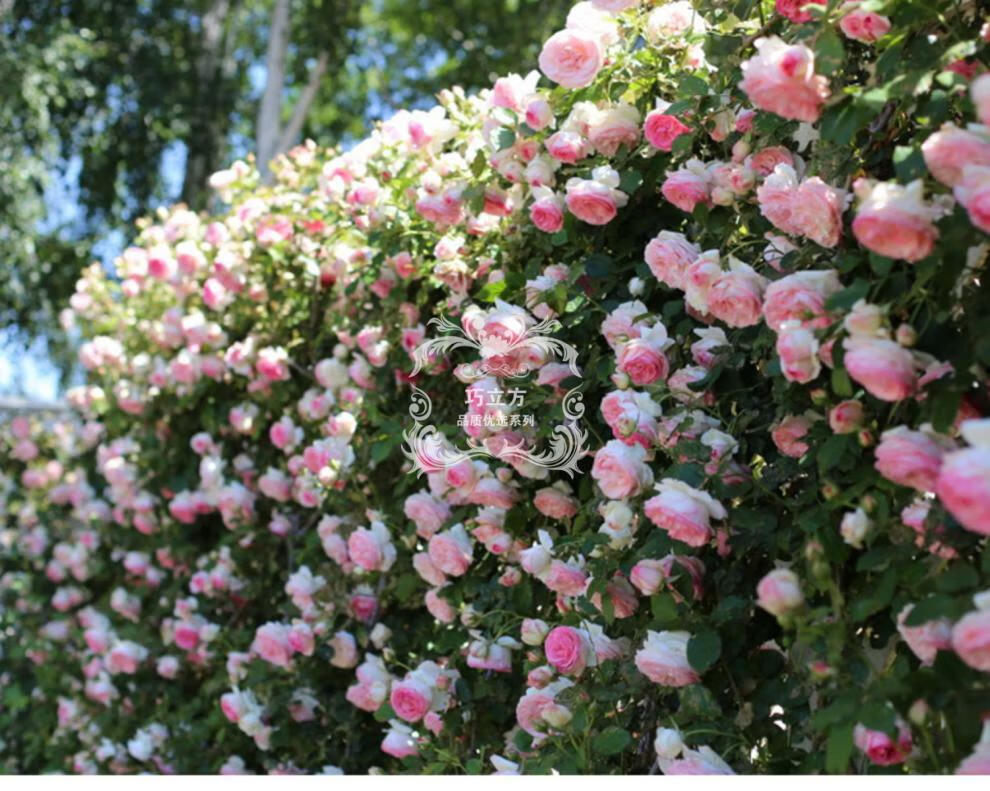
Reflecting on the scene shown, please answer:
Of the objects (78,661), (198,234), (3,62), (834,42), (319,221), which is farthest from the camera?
(3,62)

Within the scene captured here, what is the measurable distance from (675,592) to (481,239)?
769mm

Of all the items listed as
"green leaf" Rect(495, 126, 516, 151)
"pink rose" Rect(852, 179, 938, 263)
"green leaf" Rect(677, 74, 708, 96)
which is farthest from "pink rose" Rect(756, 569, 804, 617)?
"green leaf" Rect(495, 126, 516, 151)

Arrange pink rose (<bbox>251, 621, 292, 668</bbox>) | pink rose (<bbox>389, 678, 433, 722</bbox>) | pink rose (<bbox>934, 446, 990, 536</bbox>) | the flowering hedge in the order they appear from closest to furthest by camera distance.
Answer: pink rose (<bbox>934, 446, 990, 536</bbox>) → the flowering hedge → pink rose (<bbox>389, 678, 433, 722</bbox>) → pink rose (<bbox>251, 621, 292, 668</bbox>)

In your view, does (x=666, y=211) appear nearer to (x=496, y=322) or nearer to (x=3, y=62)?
(x=496, y=322)

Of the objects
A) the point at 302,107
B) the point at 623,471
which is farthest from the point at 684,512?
the point at 302,107

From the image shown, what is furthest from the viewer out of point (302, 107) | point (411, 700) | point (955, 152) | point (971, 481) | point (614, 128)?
point (302, 107)

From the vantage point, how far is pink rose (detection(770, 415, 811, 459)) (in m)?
1.33

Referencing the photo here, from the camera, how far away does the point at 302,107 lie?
284 inches

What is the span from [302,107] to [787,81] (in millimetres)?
6336

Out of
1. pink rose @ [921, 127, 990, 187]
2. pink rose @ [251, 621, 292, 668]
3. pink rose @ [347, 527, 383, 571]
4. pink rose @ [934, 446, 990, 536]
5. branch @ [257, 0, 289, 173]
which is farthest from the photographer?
branch @ [257, 0, 289, 173]

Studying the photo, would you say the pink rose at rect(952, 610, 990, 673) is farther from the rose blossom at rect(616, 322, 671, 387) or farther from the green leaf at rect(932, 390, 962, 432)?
the rose blossom at rect(616, 322, 671, 387)

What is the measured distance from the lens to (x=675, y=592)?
4.71ft

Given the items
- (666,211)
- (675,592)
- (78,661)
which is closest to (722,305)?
(675,592)

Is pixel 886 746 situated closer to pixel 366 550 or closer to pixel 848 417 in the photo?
pixel 848 417
